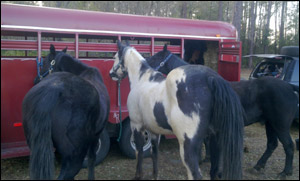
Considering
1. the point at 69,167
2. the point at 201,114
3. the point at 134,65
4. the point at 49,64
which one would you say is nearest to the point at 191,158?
the point at 201,114

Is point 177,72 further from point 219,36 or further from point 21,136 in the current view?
point 219,36

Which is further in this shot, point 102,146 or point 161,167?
point 161,167

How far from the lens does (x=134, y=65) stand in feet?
13.4

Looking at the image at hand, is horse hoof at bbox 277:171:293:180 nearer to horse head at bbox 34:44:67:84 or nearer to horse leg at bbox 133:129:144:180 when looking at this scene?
horse leg at bbox 133:129:144:180

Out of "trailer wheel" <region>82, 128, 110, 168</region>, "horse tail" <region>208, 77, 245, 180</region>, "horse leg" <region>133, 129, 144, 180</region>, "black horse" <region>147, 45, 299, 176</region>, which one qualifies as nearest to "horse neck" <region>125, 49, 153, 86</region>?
"horse leg" <region>133, 129, 144, 180</region>

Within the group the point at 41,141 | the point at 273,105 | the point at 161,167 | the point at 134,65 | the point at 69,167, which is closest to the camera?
the point at 41,141

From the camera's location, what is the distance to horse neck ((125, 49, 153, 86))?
4006mm

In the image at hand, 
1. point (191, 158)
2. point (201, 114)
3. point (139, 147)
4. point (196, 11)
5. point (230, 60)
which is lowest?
point (139, 147)

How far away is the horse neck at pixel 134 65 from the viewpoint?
4006mm

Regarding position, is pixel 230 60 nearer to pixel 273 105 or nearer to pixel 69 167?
pixel 273 105

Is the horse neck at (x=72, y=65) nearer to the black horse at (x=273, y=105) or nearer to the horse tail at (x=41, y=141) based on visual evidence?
the horse tail at (x=41, y=141)

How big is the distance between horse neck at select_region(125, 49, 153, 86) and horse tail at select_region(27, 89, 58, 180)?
1560mm

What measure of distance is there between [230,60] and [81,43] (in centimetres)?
300

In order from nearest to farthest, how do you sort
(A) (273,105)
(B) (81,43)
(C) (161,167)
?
(A) (273,105), (B) (81,43), (C) (161,167)
